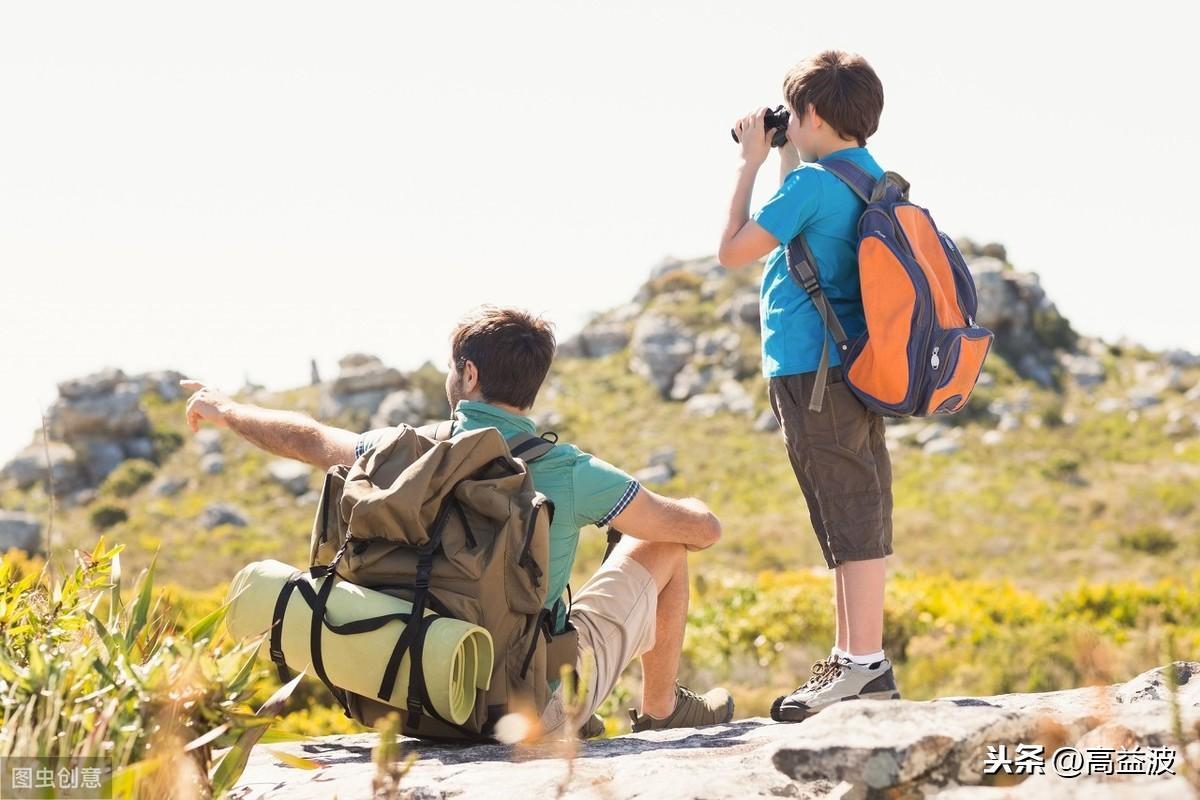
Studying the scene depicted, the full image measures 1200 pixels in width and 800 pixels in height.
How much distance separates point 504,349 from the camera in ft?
10.3

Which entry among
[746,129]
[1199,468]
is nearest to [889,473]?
[746,129]

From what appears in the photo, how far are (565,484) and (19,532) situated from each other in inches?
772

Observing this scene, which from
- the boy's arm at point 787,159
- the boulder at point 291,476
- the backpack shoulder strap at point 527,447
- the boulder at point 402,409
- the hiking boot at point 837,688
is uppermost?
the boulder at point 402,409

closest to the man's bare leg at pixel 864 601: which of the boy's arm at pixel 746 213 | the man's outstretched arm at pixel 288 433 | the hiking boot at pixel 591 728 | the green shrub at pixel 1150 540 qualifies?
the hiking boot at pixel 591 728

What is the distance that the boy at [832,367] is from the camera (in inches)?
134

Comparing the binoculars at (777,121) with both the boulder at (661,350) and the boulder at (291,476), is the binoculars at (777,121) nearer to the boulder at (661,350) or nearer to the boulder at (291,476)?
the boulder at (291,476)

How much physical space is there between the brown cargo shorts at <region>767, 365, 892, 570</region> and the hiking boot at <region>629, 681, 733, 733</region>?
70cm

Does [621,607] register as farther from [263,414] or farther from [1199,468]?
[1199,468]

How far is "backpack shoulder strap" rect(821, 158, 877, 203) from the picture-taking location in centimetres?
342

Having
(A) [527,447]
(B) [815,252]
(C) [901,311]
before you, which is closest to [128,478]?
(A) [527,447]

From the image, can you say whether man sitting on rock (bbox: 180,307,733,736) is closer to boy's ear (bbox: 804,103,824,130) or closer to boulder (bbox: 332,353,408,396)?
boy's ear (bbox: 804,103,824,130)

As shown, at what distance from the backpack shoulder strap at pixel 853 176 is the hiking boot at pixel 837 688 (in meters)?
1.37

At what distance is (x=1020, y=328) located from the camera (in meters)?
34.7

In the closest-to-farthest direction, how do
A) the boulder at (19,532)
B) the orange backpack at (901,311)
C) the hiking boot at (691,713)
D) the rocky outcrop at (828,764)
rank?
the rocky outcrop at (828,764) → the orange backpack at (901,311) → the hiking boot at (691,713) → the boulder at (19,532)
